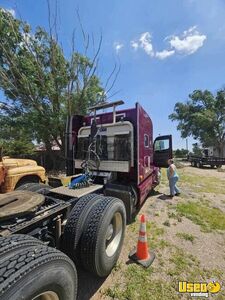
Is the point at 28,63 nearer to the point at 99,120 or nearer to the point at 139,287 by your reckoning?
the point at 99,120

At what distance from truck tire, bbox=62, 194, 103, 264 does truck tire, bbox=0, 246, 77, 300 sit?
0.72 meters

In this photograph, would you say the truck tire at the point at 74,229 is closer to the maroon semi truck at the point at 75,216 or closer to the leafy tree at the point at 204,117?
the maroon semi truck at the point at 75,216

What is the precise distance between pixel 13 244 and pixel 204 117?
113ft

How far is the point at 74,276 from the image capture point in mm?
1791

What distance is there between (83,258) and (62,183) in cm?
196

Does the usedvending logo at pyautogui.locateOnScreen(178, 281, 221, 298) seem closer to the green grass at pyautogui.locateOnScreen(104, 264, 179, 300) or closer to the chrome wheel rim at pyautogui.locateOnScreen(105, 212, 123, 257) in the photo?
the green grass at pyautogui.locateOnScreen(104, 264, 179, 300)

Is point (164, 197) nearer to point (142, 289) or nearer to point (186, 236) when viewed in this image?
point (186, 236)

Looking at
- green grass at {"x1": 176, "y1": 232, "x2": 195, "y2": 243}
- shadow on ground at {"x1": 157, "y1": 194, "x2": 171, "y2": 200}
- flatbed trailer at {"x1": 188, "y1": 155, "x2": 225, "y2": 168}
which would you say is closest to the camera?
green grass at {"x1": 176, "y1": 232, "x2": 195, "y2": 243}

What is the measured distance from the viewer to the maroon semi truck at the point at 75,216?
1484 mm

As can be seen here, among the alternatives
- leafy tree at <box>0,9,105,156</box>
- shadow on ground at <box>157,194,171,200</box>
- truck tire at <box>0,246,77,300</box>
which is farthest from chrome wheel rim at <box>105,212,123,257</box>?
leafy tree at <box>0,9,105,156</box>

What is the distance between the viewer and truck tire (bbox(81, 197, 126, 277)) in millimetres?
2462

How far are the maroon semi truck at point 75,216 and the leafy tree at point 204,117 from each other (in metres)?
30.7

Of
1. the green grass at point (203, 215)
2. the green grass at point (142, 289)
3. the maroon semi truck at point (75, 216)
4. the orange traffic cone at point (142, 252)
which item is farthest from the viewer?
the green grass at point (203, 215)

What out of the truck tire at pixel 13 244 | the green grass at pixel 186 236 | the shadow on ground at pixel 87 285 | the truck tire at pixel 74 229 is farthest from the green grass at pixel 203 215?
the truck tire at pixel 13 244
